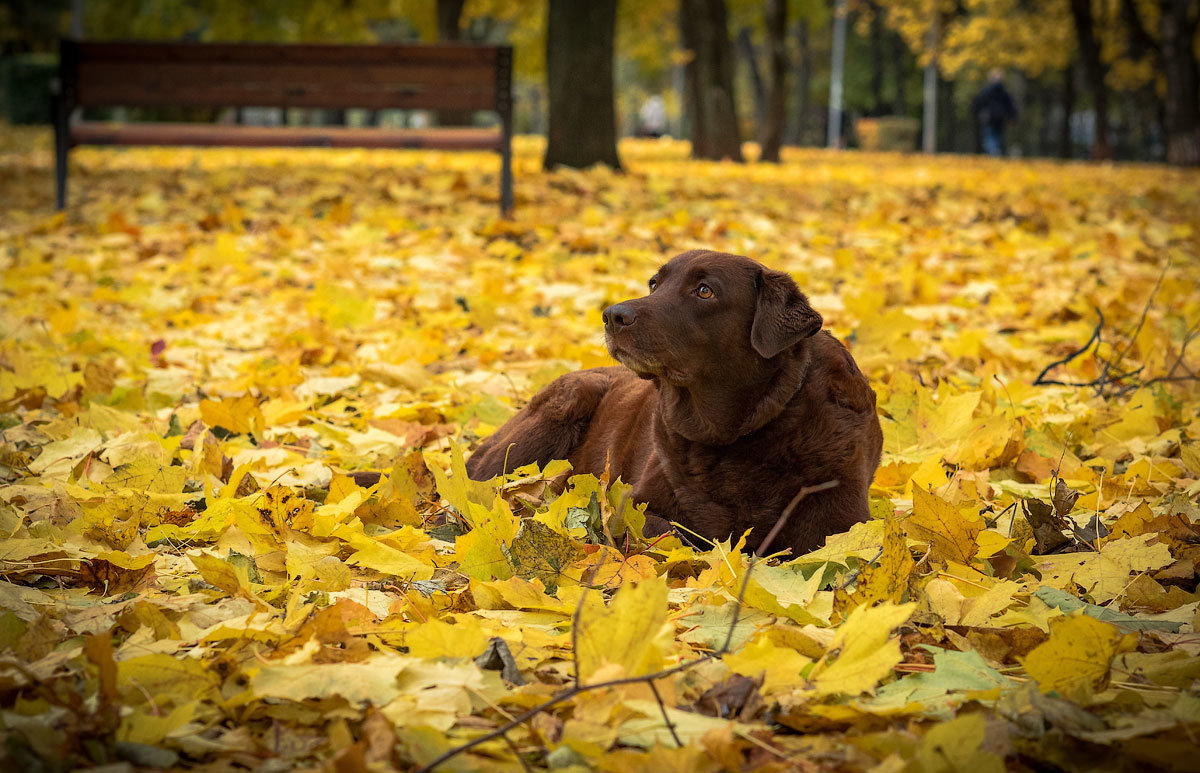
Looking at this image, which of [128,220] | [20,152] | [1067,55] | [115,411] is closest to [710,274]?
[115,411]

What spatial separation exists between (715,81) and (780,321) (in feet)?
66.4

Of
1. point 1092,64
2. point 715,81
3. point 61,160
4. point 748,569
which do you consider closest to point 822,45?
point 1092,64

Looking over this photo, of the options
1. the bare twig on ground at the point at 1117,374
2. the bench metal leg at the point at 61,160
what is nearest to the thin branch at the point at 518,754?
the bare twig on ground at the point at 1117,374

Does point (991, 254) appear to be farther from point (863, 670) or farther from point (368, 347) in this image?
point (863, 670)

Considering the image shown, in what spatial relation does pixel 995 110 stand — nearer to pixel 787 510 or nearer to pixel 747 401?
pixel 747 401

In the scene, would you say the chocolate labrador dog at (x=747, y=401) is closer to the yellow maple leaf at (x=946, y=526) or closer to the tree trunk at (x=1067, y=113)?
the yellow maple leaf at (x=946, y=526)

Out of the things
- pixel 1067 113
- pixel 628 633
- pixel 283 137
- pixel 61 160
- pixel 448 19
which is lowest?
pixel 628 633

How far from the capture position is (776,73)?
917 inches

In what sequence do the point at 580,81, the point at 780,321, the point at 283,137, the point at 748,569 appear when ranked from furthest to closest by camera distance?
Result: 1. the point at 580,81
2. the point at 283,137
3. the point at 780,321
4. the point at 748,569

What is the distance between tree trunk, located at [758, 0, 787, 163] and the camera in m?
22.7

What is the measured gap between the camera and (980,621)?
2.35m

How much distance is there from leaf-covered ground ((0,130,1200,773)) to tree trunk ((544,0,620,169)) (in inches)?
239

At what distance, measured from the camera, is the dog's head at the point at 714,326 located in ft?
9.66

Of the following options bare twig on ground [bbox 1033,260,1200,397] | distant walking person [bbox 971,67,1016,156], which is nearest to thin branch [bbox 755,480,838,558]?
bare twig on ground [bbox 1033,260,1200,397]
